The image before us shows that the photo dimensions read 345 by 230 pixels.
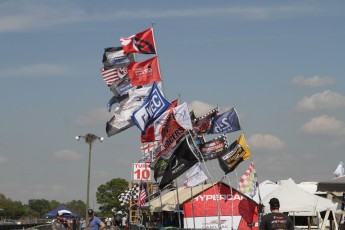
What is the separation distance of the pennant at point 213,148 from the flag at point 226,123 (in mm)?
1223

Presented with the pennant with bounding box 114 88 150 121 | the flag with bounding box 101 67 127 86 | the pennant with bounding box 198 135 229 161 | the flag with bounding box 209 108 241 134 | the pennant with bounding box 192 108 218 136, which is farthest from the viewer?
the flag with bounding box 101 67 127 86

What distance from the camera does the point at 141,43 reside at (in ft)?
107

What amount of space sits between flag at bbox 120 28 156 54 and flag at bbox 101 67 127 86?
3572 mm

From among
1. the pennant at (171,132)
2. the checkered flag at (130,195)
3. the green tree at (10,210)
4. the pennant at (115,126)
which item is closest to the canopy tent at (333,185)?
the pennant at (171,132)

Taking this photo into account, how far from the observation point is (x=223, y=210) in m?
34.2

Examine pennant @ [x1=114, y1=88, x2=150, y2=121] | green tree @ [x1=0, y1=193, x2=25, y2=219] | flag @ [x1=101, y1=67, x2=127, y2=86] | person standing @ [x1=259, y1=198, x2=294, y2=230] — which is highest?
green tree @ [x1=0, y1=193, x2=25, y2=219]

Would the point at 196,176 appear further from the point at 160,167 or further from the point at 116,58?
the point at 116,58

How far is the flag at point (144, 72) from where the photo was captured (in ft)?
104

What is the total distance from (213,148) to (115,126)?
6.19 meters

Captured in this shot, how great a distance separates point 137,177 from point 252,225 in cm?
1949

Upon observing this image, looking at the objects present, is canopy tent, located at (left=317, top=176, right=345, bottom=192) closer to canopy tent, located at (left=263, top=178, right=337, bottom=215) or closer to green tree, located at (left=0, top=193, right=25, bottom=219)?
canopy tent, located at (left=263, top=178, right=337, bottom=215)

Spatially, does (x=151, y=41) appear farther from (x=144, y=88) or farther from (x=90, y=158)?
(x=90, y=158)

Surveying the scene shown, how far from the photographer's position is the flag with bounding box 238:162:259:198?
31719 millimetres

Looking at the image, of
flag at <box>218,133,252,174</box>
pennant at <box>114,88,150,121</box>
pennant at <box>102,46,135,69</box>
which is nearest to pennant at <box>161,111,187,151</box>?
flag at <box>218,133,252,174</box>
